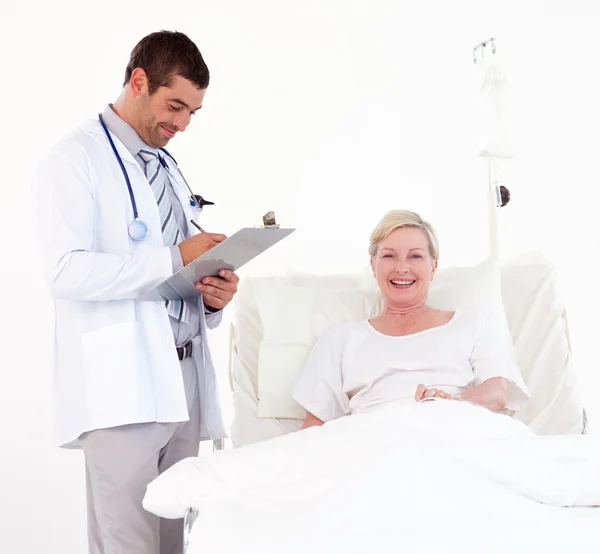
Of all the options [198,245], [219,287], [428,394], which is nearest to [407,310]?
[428,394]

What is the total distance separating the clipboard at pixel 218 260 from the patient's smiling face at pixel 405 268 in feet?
1.91

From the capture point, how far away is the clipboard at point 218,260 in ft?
5.43

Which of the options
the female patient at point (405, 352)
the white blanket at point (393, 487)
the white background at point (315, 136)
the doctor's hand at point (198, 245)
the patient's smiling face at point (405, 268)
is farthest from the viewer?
the white background at point (315, 136)

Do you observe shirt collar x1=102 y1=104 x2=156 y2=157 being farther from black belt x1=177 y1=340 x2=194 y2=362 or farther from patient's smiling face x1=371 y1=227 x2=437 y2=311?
patient's smiling face x1=371 y1=227 x2=437 y2=311

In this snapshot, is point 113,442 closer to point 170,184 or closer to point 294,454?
point 294,454

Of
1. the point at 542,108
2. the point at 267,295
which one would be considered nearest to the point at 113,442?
the point at 267,295

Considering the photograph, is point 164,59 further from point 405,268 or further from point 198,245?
point 405,268

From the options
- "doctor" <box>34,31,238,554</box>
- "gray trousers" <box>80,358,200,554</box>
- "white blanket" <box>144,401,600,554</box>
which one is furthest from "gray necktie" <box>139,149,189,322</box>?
"white blanket" <box>144,401,600,554</box>

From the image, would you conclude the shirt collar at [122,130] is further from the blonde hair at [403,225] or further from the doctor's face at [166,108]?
the blonde hair at [403,225]

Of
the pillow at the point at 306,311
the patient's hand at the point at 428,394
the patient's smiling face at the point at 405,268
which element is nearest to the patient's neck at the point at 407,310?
the patient's smiling face at the point at 405,268

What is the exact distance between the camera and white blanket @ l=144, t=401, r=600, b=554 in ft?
4.00

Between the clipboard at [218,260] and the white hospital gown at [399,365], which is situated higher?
the clipboard at [218,260]

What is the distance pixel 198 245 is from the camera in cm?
177

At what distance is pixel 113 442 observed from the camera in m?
1.73
